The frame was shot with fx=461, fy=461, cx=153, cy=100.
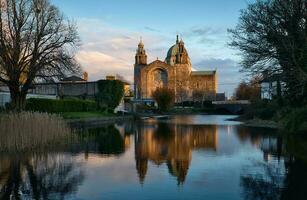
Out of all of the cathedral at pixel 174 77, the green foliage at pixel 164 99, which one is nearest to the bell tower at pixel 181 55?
the cathedral at pixel 174 77

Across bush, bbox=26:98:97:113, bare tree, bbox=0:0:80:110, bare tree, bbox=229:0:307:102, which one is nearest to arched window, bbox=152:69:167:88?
bush, bbox=26:98:97:113

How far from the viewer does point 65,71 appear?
4047 cm

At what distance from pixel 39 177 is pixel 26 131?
7.13 metres

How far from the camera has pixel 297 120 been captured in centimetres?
3161

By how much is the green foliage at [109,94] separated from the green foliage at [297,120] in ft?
143

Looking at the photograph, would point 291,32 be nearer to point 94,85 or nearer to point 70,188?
point 70,188

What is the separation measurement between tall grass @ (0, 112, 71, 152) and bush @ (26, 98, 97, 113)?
2436 cm

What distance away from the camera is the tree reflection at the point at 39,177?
36.7ft

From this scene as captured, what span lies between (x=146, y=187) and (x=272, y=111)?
4450 cm

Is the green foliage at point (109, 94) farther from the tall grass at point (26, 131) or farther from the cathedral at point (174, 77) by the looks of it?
the cathedral at point (174, 77)

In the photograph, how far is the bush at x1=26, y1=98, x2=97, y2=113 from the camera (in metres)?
48.0


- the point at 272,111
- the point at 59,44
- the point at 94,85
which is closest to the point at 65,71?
the point at 59,44

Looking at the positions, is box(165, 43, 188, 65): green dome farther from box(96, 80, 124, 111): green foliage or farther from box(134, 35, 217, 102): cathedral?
box(96, 80, 124, 111): green foliage

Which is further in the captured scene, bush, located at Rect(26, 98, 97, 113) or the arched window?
the arched window
